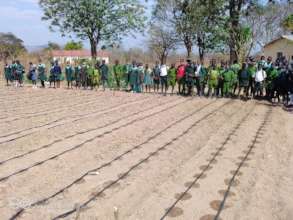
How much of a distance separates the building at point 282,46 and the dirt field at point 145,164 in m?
21.4

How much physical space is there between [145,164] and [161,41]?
99.4 feet

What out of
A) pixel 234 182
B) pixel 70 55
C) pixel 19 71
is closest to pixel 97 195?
pixel 234 182

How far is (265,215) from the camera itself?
16.6 feet

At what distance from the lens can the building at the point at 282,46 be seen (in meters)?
32.2

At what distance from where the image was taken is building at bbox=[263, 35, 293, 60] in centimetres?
3219

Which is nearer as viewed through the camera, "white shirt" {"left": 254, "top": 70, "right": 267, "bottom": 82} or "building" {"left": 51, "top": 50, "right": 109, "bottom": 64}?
"white shirt" {"left": 254, "top": 70, "right": 267, "bottom": 82}

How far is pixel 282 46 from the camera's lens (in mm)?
33812

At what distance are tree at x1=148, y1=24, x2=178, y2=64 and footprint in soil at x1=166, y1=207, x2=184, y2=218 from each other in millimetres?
29096

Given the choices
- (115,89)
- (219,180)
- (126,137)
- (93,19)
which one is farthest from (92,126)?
(93,19)

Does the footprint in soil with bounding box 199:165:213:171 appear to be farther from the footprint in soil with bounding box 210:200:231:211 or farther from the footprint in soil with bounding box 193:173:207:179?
the footprint in soil with bounding box 210:200:231:211

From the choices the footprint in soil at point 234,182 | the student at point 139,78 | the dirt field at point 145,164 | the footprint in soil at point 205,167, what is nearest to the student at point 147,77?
the student at point 139,78

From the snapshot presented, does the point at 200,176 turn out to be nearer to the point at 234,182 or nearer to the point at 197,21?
the point at 234,182

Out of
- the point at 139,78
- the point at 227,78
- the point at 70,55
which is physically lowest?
the point at 139,78

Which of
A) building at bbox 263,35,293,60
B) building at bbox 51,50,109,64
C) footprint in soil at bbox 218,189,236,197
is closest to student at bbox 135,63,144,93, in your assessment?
building at bbox 51,50,109,64
